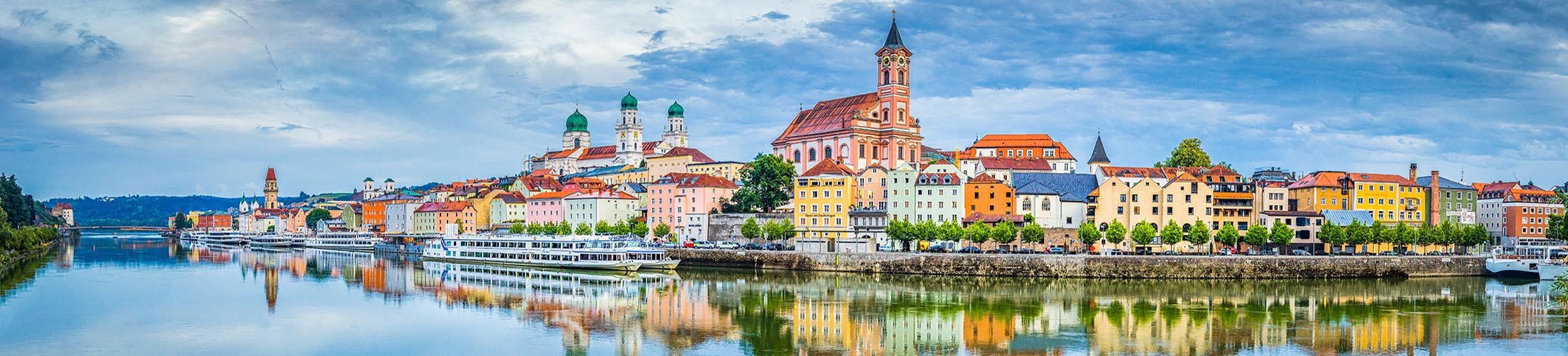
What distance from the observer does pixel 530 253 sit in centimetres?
6488

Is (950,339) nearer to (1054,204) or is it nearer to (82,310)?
(82,310)

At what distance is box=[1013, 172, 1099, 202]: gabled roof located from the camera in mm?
64125

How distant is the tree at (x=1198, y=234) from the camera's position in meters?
57.2

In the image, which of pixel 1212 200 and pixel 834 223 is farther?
pixel 834 223

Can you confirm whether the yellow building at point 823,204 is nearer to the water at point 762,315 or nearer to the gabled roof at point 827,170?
the gabled roof at point 827,170

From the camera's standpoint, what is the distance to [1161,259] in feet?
173

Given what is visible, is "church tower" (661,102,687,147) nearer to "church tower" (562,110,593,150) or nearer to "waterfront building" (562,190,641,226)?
"church tower" (562,110,593,150)

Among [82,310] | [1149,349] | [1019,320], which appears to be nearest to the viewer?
[1149,349]

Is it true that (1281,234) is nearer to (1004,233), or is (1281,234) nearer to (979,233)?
(1004,233)

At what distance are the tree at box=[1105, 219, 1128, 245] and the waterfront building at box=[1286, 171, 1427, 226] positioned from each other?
43.8ft

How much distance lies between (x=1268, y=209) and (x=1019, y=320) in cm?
3350

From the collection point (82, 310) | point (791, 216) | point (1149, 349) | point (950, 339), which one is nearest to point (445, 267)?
point (791, 216)

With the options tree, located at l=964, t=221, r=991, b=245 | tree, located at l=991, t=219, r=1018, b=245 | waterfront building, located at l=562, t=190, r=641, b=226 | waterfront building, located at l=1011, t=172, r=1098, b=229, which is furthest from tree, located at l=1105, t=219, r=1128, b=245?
waterfront building, located at l=562, t=190, r=641, b=226

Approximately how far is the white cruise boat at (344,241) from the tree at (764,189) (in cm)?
3185
